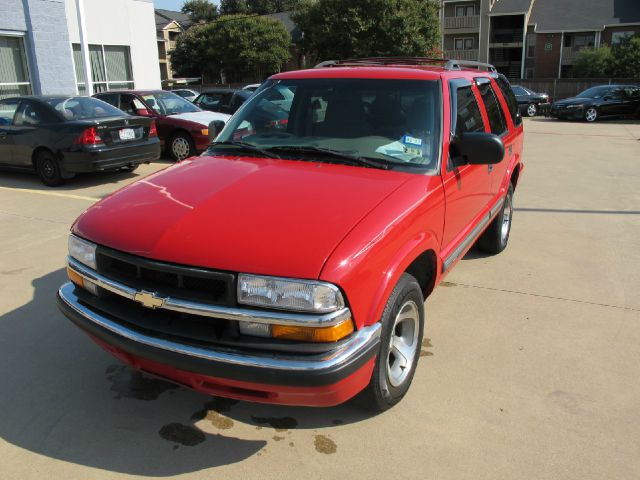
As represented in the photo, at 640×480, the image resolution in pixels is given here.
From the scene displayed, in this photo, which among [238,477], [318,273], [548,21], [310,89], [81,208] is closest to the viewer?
[318,273]

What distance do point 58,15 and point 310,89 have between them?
586 inches

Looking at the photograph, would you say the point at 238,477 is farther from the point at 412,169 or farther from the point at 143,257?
the point at 412,169

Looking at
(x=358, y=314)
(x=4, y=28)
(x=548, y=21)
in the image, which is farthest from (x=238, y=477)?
(x=548, y=21)

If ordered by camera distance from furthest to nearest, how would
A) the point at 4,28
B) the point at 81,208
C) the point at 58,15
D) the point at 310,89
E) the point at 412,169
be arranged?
the point at 58,15 → the point at 4,28 → the point at 81,208 → the point at 310,89 → the point at 412,169

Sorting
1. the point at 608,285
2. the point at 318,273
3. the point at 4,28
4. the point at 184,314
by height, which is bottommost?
the point at 608,285

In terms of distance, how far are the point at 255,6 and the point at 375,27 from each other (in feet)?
183

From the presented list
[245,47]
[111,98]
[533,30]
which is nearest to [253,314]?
[111,98]

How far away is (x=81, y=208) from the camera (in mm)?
7477

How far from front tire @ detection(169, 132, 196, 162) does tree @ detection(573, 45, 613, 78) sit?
33861 millimetres

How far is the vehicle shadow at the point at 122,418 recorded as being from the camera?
273 centimetres

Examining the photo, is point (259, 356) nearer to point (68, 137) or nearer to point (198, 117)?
point (68, 137)

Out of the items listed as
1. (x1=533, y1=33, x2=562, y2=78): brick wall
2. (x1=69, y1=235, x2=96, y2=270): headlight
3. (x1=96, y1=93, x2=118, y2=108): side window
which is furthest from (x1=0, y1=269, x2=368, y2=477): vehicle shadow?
(x1=533, y1=33, x2=562, y2=78): brick wall

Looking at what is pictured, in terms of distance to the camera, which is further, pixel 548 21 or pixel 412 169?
pixel 548 21

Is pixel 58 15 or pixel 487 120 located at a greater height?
pixel 58 15
